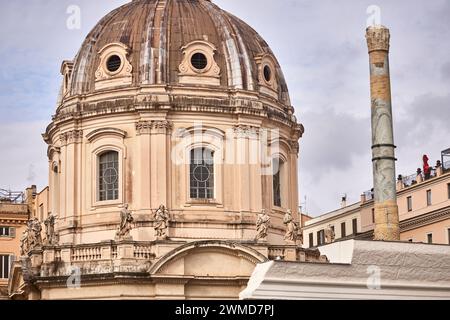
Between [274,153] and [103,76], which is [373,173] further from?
[103,76]

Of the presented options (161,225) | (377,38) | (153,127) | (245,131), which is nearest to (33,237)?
(161,225)

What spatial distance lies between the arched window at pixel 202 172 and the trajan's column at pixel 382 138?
11.3m

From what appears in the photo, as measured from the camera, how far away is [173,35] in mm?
60719

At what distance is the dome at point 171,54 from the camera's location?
6006cm

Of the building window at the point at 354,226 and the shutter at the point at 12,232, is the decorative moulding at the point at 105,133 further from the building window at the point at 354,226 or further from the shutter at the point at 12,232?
the building window at the point at 354,226

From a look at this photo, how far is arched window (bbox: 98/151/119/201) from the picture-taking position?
59.5 meters

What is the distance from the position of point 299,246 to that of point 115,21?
1655cm

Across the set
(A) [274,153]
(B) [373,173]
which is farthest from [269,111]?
(B) [373,173]

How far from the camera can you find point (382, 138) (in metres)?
50.5

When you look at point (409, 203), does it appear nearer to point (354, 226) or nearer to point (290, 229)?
point (354, 226)

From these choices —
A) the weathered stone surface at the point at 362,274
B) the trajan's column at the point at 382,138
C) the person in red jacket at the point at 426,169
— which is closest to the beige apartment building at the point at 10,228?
the person in red jacket at the point at 426,169

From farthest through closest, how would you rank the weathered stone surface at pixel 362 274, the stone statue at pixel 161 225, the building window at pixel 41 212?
the building window at pixel 41 212 → the stone statue at pixel 161 225 → the weathered stone surface at pixel 362 274

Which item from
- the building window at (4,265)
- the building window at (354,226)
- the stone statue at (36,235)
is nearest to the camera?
the stone statue at (36,235)
